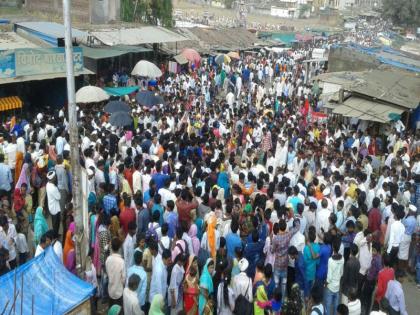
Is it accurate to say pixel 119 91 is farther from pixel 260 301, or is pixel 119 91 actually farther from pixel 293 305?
pixel 293 305

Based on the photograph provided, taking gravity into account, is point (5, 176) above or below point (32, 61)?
below

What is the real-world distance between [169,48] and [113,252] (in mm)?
20378

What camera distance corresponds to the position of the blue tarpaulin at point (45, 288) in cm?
506

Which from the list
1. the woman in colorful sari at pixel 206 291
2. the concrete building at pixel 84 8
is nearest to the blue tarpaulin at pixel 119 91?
the concrete building at pixel 84 8

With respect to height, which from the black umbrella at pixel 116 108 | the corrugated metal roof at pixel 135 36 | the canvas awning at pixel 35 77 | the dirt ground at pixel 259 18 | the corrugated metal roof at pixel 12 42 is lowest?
the dirt ground at pixel 259 18

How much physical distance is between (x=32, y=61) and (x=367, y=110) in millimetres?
9707

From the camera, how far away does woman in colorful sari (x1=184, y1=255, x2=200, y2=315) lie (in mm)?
5840

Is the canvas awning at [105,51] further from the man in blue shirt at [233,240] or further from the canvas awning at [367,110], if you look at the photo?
the man in blue shirt at [233,240]

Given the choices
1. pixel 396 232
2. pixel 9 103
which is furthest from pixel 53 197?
pixel 9 103

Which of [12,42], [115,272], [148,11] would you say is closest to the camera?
[115,272]

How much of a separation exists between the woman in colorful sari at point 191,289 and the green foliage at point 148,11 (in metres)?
23.8

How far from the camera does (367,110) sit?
46.1ft

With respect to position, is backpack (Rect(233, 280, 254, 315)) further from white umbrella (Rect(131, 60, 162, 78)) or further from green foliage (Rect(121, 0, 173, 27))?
green foliage (Rect(121, 0, 173, 27))

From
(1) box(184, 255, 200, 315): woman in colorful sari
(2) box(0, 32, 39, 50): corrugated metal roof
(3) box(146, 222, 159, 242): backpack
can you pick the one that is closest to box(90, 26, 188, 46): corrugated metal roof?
(2) box(0, 32, 39, 50): corrugated metal roof
